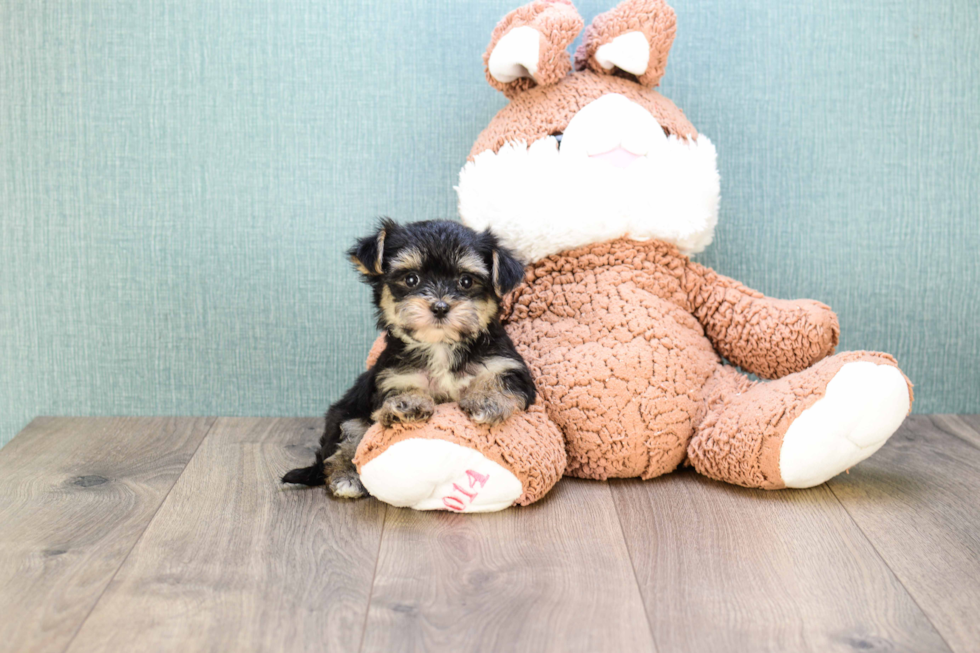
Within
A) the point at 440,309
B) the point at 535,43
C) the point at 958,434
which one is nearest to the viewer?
the point at 440,309


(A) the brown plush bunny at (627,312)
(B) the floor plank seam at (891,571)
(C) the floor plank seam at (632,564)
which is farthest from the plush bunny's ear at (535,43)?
(B) the floor plank seam at (891,571)

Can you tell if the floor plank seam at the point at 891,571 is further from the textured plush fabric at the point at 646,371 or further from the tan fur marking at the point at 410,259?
the tan fur marking at the point at 410,259

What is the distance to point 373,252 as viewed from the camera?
208cm

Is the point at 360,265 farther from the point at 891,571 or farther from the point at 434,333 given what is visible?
the point at 891,571

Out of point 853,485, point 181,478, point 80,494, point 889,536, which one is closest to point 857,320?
point 853,485

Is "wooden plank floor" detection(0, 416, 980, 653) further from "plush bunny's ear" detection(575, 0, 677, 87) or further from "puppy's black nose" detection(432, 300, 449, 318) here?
"plush bunny's ear" detection(575, 0, 677, 87)

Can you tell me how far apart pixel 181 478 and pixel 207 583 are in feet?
2.29

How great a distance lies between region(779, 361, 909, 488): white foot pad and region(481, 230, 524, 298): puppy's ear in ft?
2.58

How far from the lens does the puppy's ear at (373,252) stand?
2.07 m

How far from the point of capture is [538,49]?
7.66 feet

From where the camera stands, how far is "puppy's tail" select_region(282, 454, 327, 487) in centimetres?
230

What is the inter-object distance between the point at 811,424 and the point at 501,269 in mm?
863

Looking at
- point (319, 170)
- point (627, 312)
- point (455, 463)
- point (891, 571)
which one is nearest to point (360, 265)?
point (455, 463)

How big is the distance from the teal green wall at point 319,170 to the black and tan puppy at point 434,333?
0.78 metres
